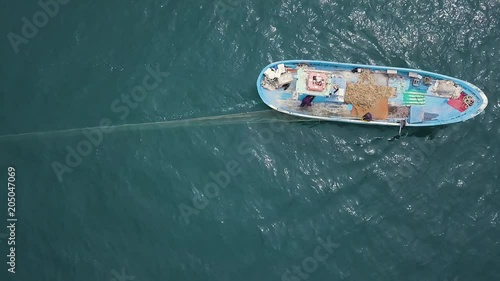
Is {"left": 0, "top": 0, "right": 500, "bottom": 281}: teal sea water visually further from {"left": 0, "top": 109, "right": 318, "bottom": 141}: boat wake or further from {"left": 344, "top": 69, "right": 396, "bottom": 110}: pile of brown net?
{"left": 344, "top": 69, "right": 396, "bottom": 110}: pile of brown net

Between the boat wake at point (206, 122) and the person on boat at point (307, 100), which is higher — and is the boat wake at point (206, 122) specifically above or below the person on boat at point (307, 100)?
above

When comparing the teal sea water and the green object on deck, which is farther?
the green object on deck

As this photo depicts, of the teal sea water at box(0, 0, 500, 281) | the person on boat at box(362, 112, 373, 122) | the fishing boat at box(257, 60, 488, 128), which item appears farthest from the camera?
the fishing boat at box(257, 60, 488, 128)

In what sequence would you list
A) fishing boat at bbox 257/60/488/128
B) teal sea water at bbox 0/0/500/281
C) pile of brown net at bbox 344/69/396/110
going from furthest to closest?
1. pile of brown net at bbox 344/69/396/110
2. fishing boat at bbox 257/60/488/128
3. teal sea water at bbox 0/0/500/281

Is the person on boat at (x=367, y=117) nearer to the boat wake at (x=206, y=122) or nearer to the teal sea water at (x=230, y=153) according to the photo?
the teal sea water at (x=230, y=153)

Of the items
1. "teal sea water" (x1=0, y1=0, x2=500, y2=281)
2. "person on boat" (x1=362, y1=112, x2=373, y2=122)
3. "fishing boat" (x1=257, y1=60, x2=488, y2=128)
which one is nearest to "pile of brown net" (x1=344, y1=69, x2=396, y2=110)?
"fishing boat" (x1=257, y1=60, x2=488, y2=128)

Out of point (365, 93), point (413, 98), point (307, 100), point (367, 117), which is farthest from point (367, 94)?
point (307, 100)

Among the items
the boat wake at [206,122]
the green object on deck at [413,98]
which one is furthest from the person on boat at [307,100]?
the green object on deck at [413,98]

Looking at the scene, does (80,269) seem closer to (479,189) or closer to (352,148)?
(352,148)
